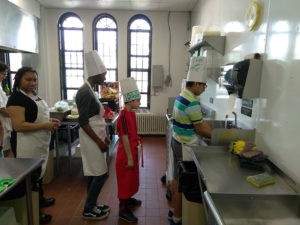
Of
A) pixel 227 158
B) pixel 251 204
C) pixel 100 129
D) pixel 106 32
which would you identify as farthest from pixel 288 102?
pixel 106 32

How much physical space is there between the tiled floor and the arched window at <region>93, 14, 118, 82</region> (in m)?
2.26

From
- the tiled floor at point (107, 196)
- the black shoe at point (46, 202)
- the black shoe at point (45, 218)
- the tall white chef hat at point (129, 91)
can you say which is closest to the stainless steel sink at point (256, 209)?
the tall white chef hat at point (129, 91)

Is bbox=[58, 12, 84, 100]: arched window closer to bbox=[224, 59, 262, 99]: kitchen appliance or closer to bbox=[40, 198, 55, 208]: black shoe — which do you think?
bbox=[40, 198, 55, 208]: black shoe

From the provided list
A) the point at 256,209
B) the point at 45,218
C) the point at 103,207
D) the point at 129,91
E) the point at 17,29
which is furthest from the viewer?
the point at 17,29

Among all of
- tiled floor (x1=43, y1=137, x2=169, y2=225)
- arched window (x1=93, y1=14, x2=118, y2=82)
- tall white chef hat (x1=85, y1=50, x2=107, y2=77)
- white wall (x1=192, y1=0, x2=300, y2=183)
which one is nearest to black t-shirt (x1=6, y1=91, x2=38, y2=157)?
tall white chef hat (x1=85, y1=50, x2=107, y2=77)

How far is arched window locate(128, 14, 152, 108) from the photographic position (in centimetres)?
450

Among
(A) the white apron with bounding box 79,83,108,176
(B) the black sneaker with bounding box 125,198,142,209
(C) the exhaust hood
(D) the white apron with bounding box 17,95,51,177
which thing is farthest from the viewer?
(C) the exhaust hood

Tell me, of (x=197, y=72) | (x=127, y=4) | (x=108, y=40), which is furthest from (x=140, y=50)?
(x=197, y=72)

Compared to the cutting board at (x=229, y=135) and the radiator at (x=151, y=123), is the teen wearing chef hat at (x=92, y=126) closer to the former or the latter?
→ the cutting board at (x=229, y=135)

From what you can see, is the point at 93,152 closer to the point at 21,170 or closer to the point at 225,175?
the point at 21,170

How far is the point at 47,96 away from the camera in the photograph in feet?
14.6

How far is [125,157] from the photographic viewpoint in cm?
182

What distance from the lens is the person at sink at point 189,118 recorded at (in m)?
1.63

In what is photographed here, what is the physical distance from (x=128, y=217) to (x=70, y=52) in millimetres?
3815
